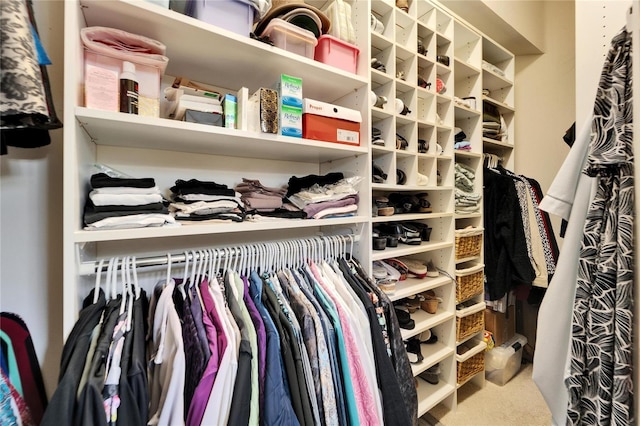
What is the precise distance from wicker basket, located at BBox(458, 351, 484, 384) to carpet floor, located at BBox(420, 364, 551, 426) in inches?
6.7

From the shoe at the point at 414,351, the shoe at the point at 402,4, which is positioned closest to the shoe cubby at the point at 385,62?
the shoe at the point at 402,4

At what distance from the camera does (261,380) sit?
71 centimetres

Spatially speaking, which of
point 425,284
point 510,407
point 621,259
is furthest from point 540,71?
point 510,407

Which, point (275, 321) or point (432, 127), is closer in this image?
point (275, 321)

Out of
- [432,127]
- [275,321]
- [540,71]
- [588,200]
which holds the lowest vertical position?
[275,321]

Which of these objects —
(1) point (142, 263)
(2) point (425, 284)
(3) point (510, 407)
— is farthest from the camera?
(3) point (510, 407)

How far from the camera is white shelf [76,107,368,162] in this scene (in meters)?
0.73

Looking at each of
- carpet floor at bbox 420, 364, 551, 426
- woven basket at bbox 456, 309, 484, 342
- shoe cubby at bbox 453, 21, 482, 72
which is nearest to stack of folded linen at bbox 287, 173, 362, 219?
woven basket at bbox 456, 309, 484, 342

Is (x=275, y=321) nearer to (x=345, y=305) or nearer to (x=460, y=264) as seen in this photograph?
(x=345, y=305)

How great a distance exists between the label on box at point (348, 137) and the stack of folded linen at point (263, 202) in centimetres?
35

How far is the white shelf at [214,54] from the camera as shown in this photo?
755 millimetres

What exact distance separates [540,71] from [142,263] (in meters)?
2.97

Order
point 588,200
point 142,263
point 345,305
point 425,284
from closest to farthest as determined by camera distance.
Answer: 1. point 588,200
2. point 142,263
3. point 345,305
4. point 425,284

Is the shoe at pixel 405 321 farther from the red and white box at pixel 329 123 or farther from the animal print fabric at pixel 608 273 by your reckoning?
the red and white box at pixel 329 123
